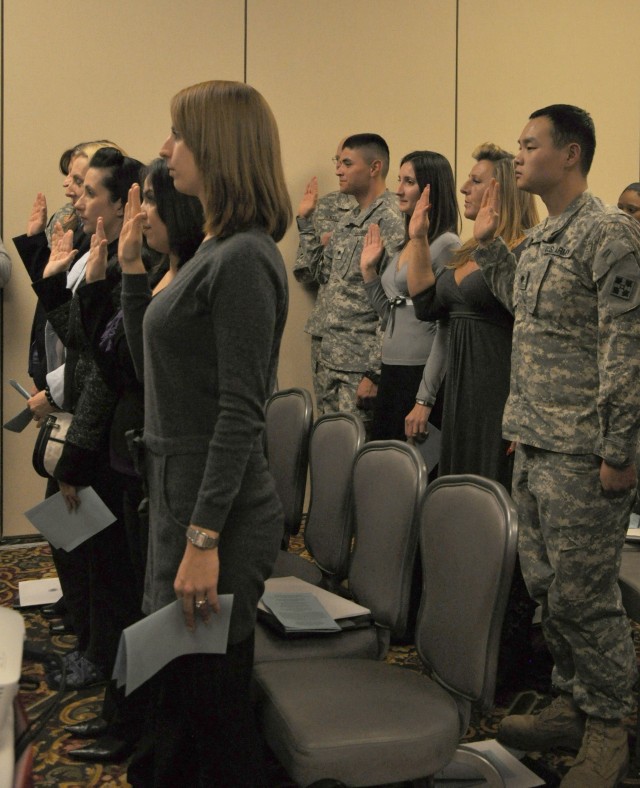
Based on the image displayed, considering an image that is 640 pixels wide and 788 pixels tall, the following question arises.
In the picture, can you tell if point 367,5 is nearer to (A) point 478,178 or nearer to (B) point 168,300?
(A) point 478,178

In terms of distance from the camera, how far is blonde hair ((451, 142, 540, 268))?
2.87 m

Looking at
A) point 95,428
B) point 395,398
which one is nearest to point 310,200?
point 395,398

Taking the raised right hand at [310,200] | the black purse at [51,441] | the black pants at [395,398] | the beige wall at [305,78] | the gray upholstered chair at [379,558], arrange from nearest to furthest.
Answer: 1. the gray upholstered chair at [379,558]
2. the black purse at [51,441]
3. the black pants at [395,398]
4. the beige wall at [305,78]
5. the raised right hand at [310,200]

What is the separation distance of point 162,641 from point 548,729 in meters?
1.21

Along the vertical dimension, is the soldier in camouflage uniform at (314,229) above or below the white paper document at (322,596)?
above

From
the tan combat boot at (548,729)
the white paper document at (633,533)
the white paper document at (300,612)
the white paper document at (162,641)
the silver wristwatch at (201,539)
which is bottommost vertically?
the tan combat boot at (548,729)

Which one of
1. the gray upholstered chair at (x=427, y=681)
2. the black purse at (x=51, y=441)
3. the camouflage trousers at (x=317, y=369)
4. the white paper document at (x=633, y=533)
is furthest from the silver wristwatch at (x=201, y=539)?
the camouflage trousers at (x=317, y=369)

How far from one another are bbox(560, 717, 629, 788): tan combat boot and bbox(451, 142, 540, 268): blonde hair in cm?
141

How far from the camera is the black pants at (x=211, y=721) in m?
1.50

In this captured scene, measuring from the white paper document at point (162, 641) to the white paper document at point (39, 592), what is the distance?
221 centimetres

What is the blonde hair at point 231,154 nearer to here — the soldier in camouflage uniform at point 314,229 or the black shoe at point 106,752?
the black shoe at point 106,752

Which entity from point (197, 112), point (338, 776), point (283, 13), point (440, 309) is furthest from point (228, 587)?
point (283, 13)

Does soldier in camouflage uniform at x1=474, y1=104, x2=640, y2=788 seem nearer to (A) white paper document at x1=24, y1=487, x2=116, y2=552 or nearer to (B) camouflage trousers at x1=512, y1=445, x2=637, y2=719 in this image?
(B) camouflage trousers at x1=512, y1=445, x2=637, y2=719

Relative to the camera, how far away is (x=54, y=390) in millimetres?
2629
